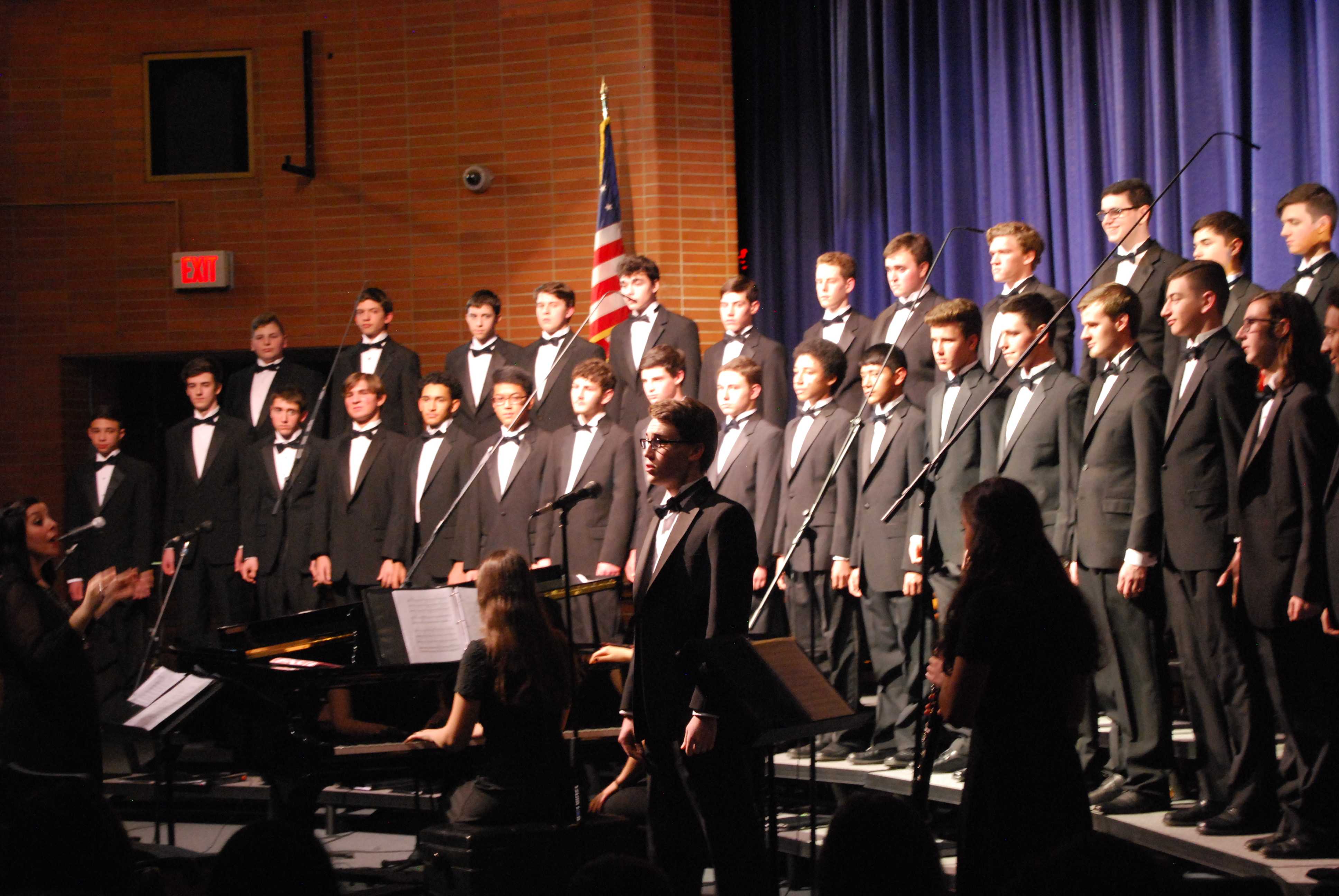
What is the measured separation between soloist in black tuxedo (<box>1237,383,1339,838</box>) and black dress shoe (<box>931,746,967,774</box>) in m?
1.31

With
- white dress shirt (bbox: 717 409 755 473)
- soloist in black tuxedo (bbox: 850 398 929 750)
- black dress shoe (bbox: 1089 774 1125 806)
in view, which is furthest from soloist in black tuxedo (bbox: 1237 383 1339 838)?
white dress shirt (bbox: 717 409 755 473)

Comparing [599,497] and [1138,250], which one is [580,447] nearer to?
[599,497]

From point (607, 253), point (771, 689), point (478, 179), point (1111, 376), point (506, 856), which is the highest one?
point (478, 179)

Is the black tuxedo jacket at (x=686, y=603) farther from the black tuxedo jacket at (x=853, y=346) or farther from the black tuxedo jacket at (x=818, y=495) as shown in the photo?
the black tuxedo jacket at (x=853, y=346)

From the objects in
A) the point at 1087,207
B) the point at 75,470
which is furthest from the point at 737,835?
the point at 75,470

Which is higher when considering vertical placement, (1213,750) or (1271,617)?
(1271,617)

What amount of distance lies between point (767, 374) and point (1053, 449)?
2.13 meters

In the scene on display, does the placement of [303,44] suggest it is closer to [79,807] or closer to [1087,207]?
[1087,207]

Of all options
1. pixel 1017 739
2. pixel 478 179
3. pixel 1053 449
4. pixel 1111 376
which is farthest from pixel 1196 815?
pixel 478 179

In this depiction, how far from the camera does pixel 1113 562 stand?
4.52 meters

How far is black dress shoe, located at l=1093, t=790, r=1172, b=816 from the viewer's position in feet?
14.4

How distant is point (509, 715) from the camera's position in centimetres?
454

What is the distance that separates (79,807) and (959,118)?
255 inches

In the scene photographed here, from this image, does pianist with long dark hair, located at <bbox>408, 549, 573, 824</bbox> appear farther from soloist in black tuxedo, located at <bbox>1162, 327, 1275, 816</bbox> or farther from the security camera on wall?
the security camera on wall
